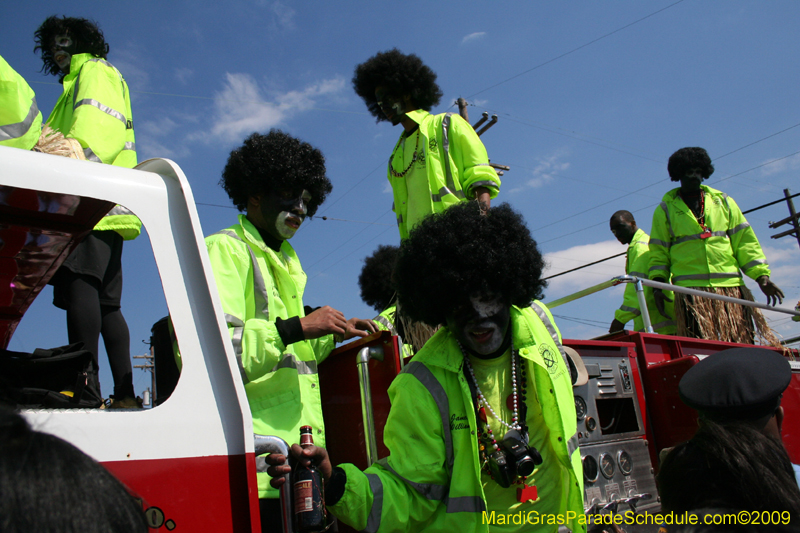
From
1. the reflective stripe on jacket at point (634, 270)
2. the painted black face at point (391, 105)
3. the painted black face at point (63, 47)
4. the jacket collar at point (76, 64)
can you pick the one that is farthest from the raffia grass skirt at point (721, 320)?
the painted black face at point (63, 47)

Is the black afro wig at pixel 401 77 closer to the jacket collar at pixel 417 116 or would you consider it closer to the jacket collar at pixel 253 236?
the jacket collar at pixel 417 116

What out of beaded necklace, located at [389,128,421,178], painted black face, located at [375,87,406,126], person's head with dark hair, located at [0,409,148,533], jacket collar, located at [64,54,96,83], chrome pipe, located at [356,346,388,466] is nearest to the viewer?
person's head with dark hair, located at [0,409,148,533]

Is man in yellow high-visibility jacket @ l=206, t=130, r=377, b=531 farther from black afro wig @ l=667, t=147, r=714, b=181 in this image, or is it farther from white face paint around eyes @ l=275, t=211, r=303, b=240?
black afro wig @ l=667, t=147, r=714, b=181

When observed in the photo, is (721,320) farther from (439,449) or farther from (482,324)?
(439,449)

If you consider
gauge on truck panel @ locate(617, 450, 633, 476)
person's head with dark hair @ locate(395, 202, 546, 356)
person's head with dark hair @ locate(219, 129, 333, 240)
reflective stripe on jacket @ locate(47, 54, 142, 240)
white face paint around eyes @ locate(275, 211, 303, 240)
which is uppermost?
reflective stripe on jacket @ locate(47, 54, 142, 240)

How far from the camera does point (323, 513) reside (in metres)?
1.77

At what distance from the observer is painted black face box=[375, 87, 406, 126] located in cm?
467

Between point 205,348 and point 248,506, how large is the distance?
451 millimetres

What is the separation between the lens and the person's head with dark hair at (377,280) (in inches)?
231

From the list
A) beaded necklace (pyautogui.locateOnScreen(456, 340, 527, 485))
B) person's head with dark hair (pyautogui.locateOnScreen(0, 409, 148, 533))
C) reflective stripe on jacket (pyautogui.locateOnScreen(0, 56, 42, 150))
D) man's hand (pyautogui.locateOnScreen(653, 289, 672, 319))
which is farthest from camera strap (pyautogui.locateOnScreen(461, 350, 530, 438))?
man's hand (pyautogui.locateOnScreen(653, 289, 672, 319))

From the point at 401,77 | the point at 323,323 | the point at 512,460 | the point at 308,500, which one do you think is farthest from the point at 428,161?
the point at 308,500

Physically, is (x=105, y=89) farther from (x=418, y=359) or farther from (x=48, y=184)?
(x=418, y=359)

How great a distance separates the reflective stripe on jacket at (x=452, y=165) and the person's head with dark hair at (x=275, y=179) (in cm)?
86

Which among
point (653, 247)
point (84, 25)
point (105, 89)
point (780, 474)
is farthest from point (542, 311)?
point (653, 247)
